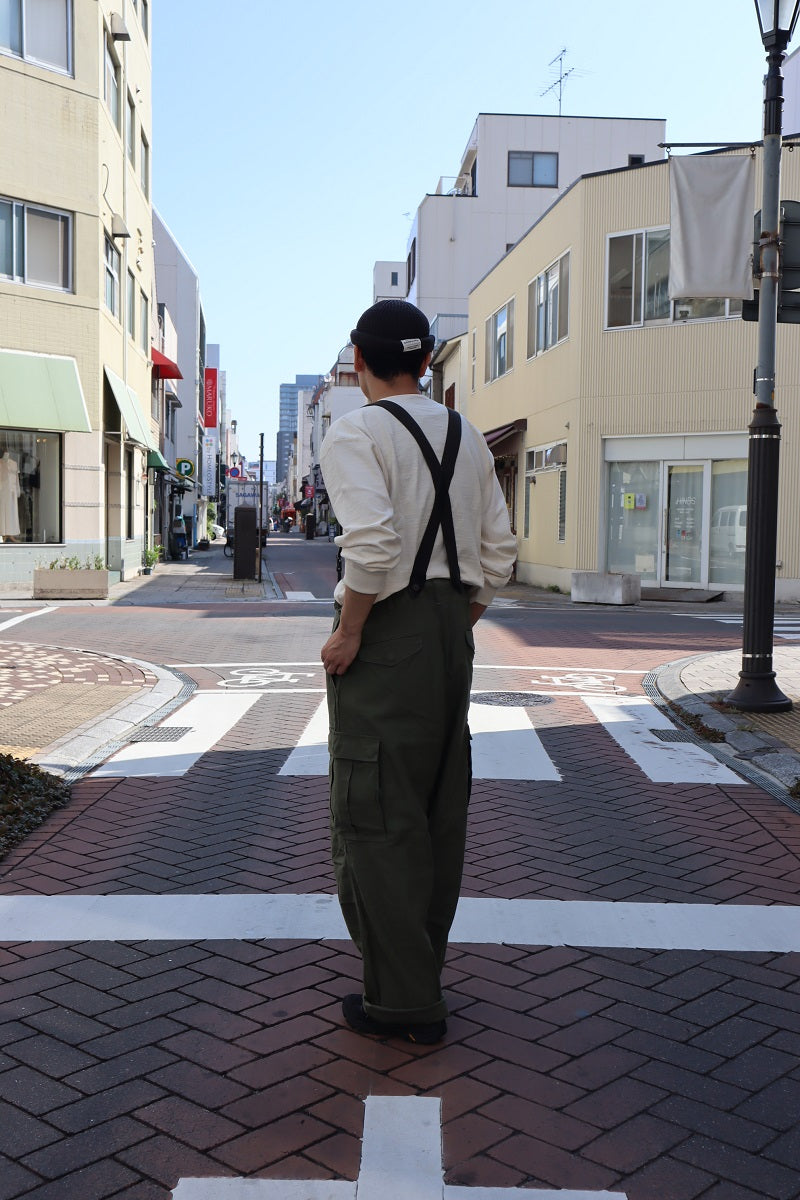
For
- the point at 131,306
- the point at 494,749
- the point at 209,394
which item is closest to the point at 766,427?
the point at 494,749

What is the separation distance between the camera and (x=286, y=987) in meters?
3.50

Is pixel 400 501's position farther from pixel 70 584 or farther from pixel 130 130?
pixel 130 130

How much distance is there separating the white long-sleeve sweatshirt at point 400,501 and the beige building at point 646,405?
1773cm

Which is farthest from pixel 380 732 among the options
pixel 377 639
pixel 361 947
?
pixel 361 947

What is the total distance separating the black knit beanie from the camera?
125 inches

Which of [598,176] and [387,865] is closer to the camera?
[387,865]

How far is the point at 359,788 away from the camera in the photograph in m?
3.01

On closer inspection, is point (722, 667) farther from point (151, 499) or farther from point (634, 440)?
point (151, 499)

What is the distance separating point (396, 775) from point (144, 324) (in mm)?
28491

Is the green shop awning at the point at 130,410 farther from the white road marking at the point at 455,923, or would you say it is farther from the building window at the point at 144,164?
the white road marking at the point at 455,923

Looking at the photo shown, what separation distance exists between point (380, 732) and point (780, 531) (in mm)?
18137

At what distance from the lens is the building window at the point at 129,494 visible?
82.7 ft

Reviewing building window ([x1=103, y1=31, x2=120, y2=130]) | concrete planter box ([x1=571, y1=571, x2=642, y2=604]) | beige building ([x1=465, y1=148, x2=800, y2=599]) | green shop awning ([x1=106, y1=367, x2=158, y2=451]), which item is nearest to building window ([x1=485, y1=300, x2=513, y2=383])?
beige building ([x1=465, y1=148, x2=800, y2=599])

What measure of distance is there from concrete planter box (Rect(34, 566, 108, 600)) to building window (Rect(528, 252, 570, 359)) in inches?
403
